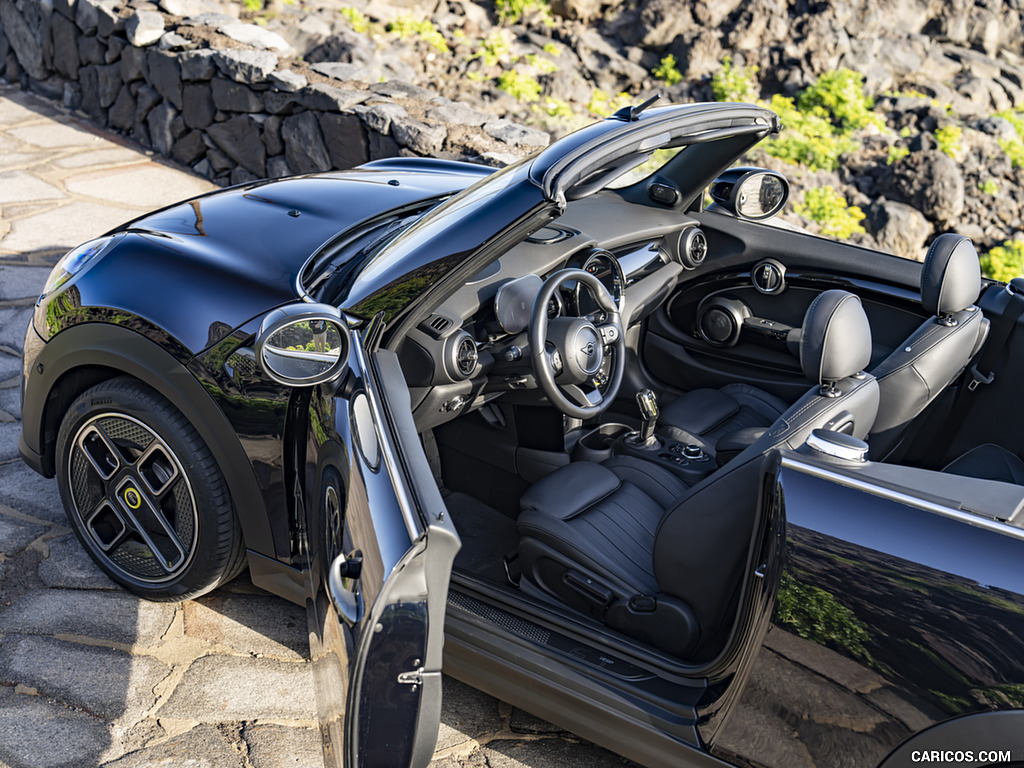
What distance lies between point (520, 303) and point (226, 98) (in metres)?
4.60

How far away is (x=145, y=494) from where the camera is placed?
2717 mm

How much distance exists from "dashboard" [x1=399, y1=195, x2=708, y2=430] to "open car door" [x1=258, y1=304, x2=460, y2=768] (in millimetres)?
326

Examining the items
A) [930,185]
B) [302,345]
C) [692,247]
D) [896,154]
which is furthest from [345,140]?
[896,154]

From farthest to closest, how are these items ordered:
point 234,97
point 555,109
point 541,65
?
point 541,65, point 555,109, point 234,97

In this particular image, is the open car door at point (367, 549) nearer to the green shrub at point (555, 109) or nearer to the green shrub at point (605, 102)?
Answer: the green shrub at point (555, 109)

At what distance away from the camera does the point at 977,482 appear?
1.88 meters

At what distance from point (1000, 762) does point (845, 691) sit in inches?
11.5

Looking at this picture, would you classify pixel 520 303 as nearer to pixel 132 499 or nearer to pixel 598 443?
pixel 598 443

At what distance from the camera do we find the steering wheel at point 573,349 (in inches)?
99.4

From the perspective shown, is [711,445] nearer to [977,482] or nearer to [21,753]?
[977,482]

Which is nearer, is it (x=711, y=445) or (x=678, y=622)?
(x=678, y=622)

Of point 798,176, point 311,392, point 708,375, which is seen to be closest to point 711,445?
point 708,375

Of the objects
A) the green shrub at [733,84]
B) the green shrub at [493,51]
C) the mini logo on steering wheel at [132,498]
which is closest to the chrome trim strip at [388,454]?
the mini logo on steering wheel at [132,498]

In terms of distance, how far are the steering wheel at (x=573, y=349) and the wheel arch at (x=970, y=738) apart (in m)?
1.23
